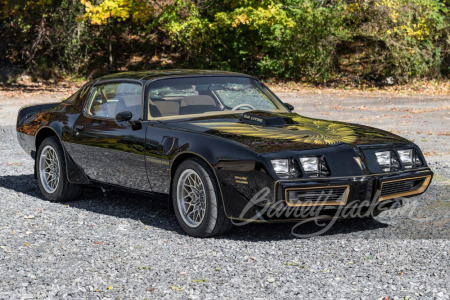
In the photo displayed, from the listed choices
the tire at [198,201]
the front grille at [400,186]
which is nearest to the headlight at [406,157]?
the front grille at [400,186]

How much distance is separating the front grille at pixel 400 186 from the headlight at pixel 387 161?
126 mm

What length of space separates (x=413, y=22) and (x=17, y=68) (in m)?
17.3

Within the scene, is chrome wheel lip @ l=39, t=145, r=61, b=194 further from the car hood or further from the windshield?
the car hood

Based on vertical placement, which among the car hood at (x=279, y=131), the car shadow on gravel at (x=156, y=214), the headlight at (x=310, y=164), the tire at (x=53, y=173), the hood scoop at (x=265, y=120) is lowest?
the car shadow on gravel at (x=156, y=214)

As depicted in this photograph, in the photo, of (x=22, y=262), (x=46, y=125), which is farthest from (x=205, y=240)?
(x=46, y=125)

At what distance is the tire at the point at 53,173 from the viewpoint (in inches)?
295

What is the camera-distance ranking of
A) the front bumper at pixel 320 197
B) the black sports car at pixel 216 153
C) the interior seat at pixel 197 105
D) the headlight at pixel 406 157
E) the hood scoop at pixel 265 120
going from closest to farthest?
the front bumper at pixel 320 197, the black sports car at pixel 216 153, the headlight at pixel 406 157, the hood scoop at pixel 265 120, the interior seat at pixel 197 105

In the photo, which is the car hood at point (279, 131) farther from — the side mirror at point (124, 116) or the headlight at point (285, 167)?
the side mirror at point (124, 116)

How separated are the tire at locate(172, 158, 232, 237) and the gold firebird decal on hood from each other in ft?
1.43

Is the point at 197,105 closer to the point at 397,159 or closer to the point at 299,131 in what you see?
the point at 299,131

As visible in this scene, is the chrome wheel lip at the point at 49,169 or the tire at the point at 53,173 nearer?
the tire at the point at 53,173

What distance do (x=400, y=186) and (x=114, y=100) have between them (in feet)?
9.88

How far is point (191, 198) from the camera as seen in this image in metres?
5.91

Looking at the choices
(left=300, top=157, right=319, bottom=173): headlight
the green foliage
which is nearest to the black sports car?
(left=300, top=157, right=319, bottom=173): headlight
